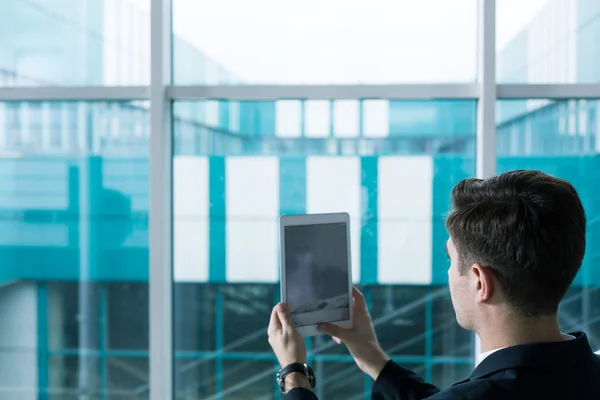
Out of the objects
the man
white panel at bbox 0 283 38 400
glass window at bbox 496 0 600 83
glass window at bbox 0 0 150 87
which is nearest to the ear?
the man

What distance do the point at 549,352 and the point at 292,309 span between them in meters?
0.67

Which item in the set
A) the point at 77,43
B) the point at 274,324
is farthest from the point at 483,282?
the point at 77,43

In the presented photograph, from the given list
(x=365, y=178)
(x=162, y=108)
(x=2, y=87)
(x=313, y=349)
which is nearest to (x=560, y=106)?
(x=365, y=178)

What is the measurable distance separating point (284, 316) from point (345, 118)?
3.98 feet

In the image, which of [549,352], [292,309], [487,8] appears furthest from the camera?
[487,8]

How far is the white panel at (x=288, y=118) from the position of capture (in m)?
2.50

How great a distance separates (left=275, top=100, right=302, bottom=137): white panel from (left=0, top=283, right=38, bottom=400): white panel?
126 cm

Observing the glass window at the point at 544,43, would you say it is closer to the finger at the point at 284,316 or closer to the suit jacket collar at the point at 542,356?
the finger at the point at 284,316

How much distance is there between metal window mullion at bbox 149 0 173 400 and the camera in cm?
238

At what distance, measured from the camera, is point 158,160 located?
7.89 feet

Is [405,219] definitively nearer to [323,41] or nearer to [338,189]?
[338,189]

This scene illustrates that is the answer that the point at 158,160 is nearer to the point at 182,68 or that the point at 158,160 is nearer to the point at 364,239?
the point at 182,68

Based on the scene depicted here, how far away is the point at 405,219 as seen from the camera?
2514 millimetres

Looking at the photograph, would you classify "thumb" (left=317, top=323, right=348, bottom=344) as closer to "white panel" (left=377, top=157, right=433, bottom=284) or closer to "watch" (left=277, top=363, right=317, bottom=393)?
"watch" (left=277, top=363, right=317, bottom=393)
